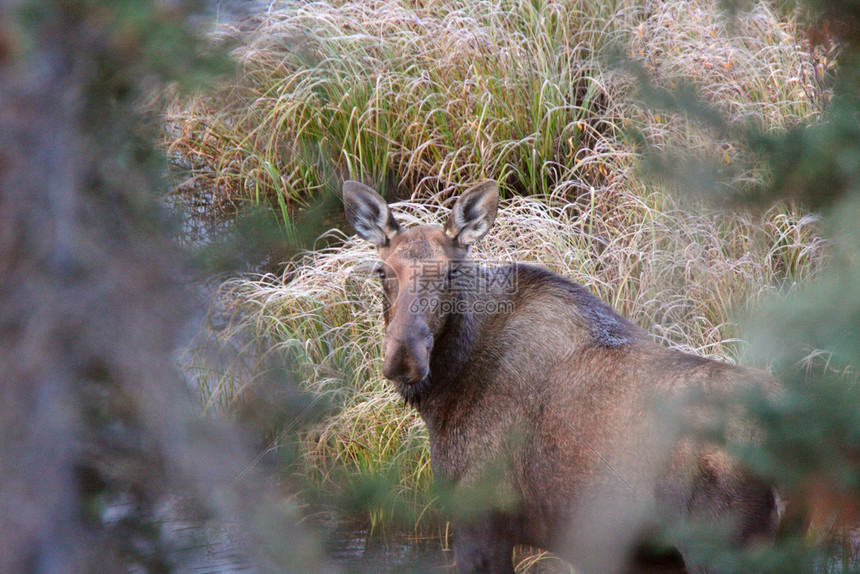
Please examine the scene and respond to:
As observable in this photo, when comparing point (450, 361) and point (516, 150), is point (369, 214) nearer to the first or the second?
point (450, 361)

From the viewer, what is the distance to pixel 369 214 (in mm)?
5086

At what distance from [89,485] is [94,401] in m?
0.17

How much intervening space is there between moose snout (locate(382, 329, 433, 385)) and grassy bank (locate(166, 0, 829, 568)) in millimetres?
1851

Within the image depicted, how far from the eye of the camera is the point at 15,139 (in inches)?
53.8

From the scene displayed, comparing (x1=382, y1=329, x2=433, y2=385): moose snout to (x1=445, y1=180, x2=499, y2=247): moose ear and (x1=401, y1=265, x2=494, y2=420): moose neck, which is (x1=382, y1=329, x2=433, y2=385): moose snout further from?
(x1=445, y1=180, x2=499, y2=247): moose ear

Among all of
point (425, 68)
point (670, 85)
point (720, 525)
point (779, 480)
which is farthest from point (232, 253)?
point (425, 68)

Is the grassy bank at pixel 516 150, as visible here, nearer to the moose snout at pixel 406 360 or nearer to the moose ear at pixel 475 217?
the moose ear at pixel 475 217

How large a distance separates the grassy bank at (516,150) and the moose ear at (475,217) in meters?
1.43

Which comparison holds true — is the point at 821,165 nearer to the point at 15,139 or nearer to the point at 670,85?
the point at 670,85

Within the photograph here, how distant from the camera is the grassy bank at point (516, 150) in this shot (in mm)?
7012

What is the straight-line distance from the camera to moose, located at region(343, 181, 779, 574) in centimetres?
375

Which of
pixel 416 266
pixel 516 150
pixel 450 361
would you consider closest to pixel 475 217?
pixel 416 266

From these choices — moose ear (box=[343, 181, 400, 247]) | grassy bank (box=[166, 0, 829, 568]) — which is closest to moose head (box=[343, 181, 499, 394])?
moose ear (box=[343, 181, 400, 247])

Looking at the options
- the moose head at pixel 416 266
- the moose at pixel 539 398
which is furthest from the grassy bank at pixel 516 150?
the moose at pixel 539 398
